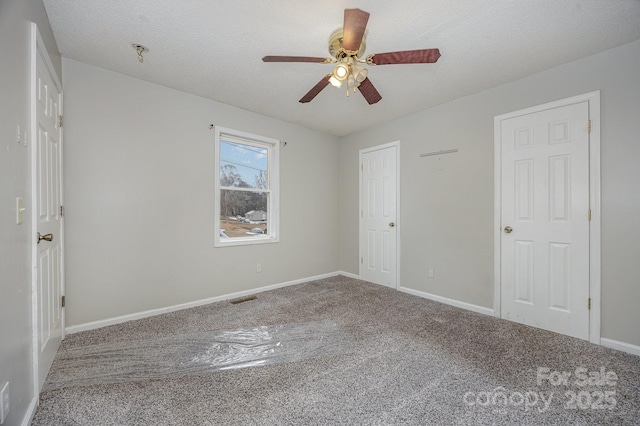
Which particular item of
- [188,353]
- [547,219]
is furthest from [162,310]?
[547,219]

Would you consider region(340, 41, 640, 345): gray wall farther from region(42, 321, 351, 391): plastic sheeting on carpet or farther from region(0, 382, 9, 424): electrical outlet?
region(0, 382, 9, 424): electrical outlet

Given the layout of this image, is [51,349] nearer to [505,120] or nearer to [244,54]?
[244,54]

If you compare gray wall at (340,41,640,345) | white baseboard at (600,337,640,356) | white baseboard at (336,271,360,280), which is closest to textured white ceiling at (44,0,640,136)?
gray wall at (340,41,640,345)

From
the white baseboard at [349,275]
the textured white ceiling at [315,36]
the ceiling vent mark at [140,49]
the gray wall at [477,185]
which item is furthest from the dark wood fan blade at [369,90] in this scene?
the white baseboard at [349,275]

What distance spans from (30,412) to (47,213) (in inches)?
49.3

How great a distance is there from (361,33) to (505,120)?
2.17 m

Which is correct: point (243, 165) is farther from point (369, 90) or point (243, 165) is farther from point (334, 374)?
point (334, 374)

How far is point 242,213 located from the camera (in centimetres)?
379

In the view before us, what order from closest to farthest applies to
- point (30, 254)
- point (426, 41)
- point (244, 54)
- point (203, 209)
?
point (30, 254) → point (426, 41) → point (244, 54) → point (203, 209)

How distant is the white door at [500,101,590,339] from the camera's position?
95.7 inches

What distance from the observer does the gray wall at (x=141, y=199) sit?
8.18ft

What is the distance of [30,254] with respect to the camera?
1.49m

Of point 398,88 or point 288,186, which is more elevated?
point 398,88

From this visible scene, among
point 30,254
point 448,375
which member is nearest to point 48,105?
point 30,254
